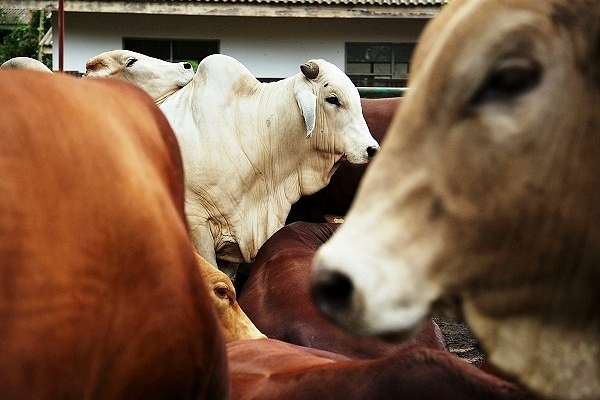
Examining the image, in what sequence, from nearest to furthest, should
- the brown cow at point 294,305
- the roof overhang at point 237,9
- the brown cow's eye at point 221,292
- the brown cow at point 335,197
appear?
the brown cow's eye at point 221,292 < the brown cow at point 294,305 < the brown cow at point 335,197 < the roof overhang at point 237,9

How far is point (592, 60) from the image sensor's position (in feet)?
4.64

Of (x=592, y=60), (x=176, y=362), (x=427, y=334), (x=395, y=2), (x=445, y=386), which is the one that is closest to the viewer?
(x=592, y=60)

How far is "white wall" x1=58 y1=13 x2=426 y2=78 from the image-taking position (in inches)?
547

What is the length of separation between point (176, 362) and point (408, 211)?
2.13 feet

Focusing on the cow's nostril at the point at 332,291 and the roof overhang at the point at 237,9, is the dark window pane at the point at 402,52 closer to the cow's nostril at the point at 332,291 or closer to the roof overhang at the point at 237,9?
the roof overhang at the point at 237,9

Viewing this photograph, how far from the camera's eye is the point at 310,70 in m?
5.11

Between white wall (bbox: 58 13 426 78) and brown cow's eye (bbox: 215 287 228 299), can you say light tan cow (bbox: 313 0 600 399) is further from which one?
white wall (bbox: 58 13 426 78)

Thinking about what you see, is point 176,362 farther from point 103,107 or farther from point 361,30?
point 361,30

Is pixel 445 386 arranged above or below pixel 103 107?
below

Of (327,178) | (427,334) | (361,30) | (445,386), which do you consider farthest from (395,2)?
(445,386)

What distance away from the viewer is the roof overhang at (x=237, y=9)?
12555mm

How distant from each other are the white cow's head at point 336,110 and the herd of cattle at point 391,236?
2686 millimetres

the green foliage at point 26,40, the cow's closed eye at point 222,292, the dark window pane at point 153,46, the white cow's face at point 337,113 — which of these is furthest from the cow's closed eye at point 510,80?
the green foliage at point 26,40

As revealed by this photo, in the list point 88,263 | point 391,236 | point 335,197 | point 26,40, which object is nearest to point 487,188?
point 391,236
